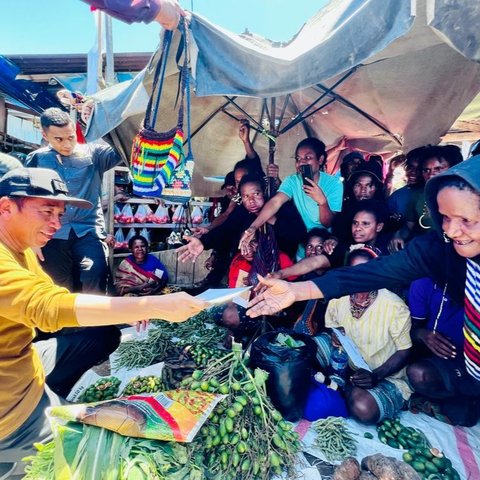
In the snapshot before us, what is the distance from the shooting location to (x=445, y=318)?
2533 mm

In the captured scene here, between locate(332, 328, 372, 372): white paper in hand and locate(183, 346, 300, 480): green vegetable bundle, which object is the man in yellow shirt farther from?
locate(332, 328, 372, 372): white paper in hand

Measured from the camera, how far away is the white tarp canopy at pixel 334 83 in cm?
181

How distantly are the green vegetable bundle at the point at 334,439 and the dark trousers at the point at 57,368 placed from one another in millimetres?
1620

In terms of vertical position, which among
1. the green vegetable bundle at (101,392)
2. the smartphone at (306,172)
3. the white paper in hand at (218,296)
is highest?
the smartphone at (306,172)

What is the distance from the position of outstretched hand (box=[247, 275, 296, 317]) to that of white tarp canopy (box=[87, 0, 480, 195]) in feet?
4.14

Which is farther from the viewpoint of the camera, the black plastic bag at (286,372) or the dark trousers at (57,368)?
the black plastic bag at (286,372)

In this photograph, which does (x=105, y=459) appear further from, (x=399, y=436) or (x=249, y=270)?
(x=249, y=270)

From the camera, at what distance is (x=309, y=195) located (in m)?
3.47

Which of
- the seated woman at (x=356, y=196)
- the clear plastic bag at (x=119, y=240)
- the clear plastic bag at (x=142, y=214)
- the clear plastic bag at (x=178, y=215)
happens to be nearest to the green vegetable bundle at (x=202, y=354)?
the seated woman at (x=356, y=196)

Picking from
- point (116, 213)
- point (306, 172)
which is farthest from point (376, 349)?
point (116, 213)

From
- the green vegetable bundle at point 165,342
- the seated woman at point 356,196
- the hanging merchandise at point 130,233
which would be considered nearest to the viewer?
the green vegetable bundle at point 165,342

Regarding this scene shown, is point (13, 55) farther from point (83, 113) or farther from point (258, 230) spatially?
point (258, 230)

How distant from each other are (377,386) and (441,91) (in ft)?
11.0

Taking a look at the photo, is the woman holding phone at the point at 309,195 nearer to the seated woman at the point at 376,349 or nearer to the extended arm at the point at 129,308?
the seated woman at the point at 376,349
